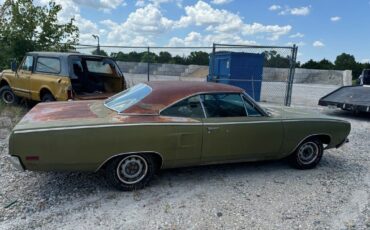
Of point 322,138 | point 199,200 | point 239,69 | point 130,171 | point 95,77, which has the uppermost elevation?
point 239,69

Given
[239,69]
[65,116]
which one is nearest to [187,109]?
[65,116]

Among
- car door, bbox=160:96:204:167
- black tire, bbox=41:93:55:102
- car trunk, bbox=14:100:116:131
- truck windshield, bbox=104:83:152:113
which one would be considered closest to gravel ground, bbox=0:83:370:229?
car door, bbox=160:96:204:167

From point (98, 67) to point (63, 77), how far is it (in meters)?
1.27

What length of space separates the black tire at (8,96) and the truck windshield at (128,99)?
5591mm

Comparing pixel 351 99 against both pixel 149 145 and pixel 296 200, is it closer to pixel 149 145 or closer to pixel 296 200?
pixel 296 200

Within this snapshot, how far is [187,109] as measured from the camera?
4.33 meters

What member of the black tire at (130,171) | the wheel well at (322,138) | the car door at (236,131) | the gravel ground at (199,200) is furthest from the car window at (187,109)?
Answer: the wheel well at (322,138)

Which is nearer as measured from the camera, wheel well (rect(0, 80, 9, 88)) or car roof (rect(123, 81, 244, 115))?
car roof (rect(123, 81, 244, 115))

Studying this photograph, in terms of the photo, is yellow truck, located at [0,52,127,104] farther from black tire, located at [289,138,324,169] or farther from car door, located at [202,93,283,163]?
black tire, located at [289,138,324,169]

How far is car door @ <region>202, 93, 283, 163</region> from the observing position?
4355 mm

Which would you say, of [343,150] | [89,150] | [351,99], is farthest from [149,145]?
[351,99]

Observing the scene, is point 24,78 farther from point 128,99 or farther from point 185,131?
point 185,131

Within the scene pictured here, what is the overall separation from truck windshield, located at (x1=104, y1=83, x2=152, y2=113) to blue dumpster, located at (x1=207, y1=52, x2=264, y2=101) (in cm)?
743

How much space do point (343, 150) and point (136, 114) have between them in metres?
4.29
